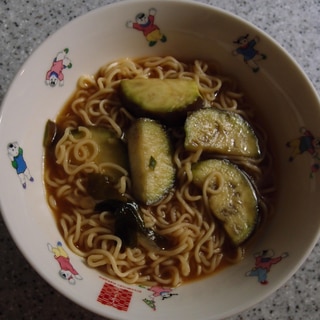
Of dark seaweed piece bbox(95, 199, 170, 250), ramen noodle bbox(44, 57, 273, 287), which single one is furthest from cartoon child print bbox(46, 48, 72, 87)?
dark seaweed piece bbox(95, 199, 170, 250)

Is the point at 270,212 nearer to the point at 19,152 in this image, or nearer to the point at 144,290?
the point at 144,290

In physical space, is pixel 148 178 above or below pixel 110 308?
above

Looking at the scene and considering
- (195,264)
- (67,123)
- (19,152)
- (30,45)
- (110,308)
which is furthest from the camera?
(30,45)

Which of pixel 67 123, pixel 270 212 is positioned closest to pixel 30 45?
pixel 67 123

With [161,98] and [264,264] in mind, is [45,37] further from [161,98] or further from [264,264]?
[264,264]

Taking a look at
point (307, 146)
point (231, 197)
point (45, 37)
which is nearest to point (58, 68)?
point (45, 37)

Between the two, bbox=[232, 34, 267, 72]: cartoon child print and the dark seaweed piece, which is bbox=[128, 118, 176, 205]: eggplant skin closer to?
the dark seaweed piece

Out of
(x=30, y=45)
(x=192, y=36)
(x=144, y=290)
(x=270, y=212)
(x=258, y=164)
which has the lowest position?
(x=144, y=290)

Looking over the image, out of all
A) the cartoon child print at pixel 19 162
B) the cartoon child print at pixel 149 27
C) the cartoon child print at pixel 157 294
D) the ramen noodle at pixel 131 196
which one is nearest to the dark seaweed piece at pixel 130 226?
the ramen noodle at pixel 131 196
